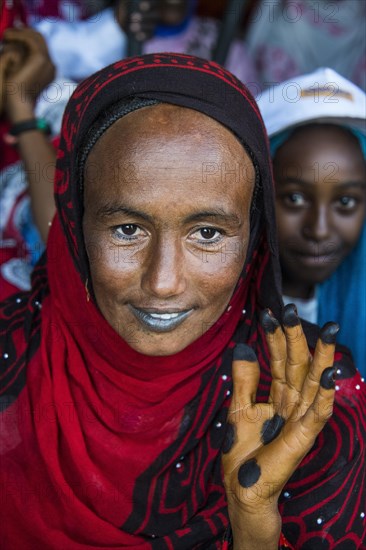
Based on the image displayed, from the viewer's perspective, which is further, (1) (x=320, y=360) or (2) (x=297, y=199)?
(2) (x=297, y=199)

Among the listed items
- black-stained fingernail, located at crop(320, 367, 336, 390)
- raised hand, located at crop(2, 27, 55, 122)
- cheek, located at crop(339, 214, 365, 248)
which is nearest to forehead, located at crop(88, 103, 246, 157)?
black-stained fingernail, located at crop(320, 367, 336, 390)

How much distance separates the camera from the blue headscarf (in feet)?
6.96

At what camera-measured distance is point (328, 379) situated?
3.91 feet

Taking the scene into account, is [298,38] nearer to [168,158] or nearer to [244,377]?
[168,158]

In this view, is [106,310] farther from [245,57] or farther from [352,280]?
[245,57]

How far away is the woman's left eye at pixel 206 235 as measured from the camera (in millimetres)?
1306

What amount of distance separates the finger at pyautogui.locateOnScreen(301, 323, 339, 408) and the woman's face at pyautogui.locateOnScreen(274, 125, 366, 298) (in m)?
0.87

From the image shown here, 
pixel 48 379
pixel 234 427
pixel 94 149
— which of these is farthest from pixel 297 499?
pixel 94 149

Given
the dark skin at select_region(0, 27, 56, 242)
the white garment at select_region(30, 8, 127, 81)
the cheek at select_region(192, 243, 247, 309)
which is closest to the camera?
the cheek at select_region(192, 243, 247, 309)

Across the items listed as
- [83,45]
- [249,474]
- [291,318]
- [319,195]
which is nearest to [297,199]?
[319,195]

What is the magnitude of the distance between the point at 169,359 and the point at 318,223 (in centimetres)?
78

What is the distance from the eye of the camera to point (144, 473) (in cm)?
148

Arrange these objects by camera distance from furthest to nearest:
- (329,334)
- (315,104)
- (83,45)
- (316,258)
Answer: (83,45) → (316,258) → (315,104) → (329,334)

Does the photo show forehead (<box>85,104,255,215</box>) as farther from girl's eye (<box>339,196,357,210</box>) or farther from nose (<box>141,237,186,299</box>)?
girl's eye (<box>339,196,357,210</box>)
